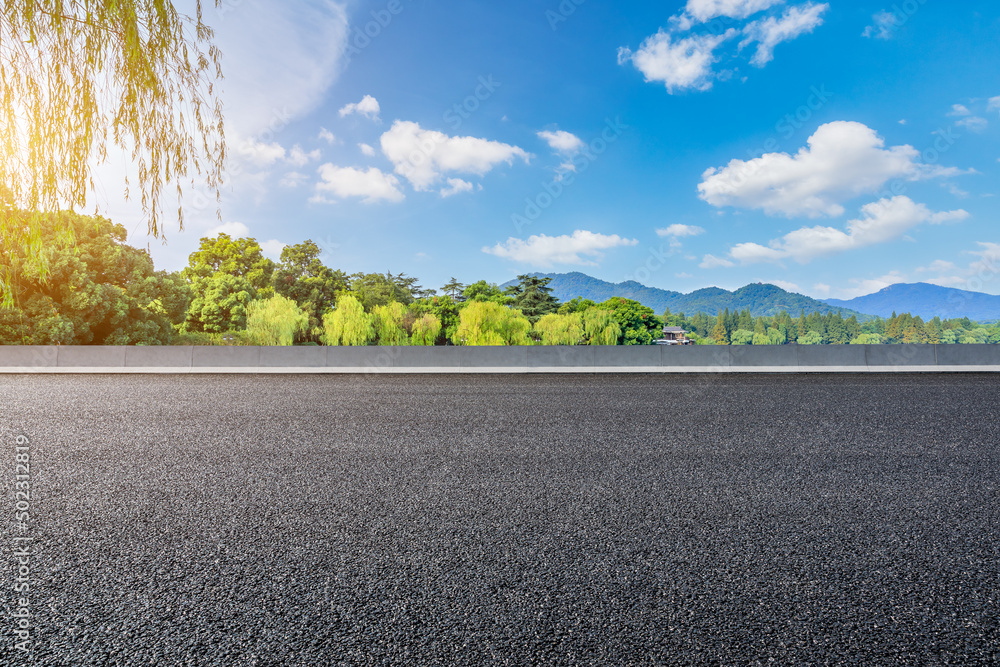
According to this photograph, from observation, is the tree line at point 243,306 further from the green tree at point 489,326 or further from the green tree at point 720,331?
the green tree at point 720,331

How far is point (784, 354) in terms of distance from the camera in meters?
16.8

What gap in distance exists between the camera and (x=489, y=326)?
51375 mm

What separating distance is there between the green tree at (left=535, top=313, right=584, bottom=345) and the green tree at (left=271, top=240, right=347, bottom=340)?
28267 mm

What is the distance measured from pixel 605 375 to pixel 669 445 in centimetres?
933

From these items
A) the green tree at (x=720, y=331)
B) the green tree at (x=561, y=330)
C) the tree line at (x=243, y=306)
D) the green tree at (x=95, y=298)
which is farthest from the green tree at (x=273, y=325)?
the green tree at (x=720, y=331)

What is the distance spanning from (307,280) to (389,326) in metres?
29.3

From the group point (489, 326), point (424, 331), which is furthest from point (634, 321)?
point (424, 331)

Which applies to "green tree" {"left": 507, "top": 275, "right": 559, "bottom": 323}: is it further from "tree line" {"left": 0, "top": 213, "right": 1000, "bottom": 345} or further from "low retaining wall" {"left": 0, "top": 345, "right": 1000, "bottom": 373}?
"low retaining wall" {"left": 0, "top": 345, "right": 1000, "bottom": 373}

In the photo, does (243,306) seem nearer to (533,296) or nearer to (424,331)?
(424,331)

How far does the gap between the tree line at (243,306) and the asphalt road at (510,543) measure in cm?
393

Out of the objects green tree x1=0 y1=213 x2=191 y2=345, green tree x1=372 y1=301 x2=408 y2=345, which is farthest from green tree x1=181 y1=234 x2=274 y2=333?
green tree x1=372 y1=301 x2=408 y2=345

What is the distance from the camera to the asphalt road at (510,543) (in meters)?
2.34

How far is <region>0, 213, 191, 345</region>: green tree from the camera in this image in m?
30.0

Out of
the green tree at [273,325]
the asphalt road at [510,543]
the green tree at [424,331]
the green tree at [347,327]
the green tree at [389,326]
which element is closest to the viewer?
the asphalt road at [510,543]
